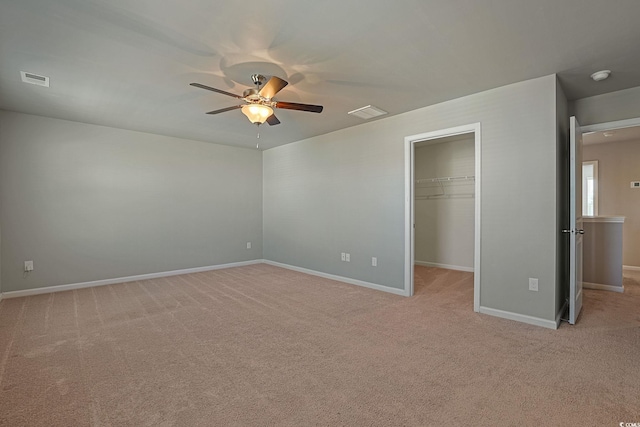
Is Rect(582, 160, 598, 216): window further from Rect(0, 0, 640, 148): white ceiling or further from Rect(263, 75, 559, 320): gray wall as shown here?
Rect(263, 75, 559, 320): gray wall

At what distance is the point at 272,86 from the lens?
2.54 m

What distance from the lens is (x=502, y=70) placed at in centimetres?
282

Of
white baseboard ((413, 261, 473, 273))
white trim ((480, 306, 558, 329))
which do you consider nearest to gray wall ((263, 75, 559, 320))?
white trim ((480, 306, 558, 329))

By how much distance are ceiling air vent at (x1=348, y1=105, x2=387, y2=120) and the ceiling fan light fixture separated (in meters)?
1.42

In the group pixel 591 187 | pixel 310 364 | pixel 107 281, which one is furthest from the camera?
pixel 591 187

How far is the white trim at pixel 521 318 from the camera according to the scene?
2.94 meters

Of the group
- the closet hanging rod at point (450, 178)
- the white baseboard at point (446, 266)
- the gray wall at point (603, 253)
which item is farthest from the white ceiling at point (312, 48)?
the white baseboard at point (446, 266)

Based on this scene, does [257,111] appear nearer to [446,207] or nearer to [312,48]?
[312,48]

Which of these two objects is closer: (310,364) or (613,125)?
(310,364)

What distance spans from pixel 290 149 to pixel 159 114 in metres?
2.49

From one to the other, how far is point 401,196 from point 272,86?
7.85ft

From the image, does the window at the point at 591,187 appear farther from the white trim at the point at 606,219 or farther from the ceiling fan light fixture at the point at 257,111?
the ceiling fan light fixture at the point at 257,111

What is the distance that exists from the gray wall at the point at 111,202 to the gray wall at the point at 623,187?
7.19 meters

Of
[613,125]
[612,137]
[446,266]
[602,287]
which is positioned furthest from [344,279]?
[612,137]
